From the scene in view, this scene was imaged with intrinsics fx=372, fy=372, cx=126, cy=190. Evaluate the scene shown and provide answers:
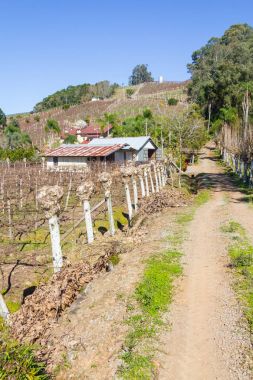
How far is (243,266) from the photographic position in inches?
414

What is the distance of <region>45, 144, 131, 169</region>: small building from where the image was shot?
139 feet

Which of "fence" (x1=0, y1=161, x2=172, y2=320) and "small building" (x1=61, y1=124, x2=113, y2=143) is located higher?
"small building" (x1=61, y1=124, x2=113, y2=143)

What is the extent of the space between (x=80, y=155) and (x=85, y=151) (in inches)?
61.3

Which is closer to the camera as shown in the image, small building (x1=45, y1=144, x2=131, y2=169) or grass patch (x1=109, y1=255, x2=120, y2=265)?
grass patch (x1=109, y1=255, x2=120, y2=265)

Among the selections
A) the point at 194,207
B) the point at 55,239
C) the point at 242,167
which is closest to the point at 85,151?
the point at 242,167

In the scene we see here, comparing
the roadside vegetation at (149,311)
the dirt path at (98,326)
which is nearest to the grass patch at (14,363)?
the dirt path at (98,326)

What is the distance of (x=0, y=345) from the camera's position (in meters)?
5.27

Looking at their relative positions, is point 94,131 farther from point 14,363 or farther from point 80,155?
point 14,363

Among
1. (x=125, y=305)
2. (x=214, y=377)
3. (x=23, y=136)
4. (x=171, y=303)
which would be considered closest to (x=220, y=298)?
(x=171, y=303)

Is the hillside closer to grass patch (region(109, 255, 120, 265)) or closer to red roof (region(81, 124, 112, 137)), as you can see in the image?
red roof (region(81, 124, 112, 137))

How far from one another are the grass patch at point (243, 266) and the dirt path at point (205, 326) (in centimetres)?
19

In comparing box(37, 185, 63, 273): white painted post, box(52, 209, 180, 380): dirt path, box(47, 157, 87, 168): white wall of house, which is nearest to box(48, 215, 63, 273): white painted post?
box(37, 185, 63, 273): white painted post

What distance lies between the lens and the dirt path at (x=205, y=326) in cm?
620

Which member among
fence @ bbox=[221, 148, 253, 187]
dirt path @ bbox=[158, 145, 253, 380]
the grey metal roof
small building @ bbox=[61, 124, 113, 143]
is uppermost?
small building @ bbox=[61, 124, 113, 143]
